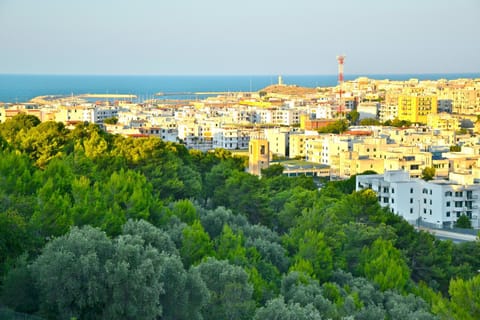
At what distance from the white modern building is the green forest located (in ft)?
8.39

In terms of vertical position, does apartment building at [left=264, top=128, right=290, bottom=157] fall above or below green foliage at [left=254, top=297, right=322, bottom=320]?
below

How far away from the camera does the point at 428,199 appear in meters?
17.9

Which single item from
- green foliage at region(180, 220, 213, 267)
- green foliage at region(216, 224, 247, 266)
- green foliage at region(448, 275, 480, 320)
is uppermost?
green foliage at region(180, 220, 213, 267)

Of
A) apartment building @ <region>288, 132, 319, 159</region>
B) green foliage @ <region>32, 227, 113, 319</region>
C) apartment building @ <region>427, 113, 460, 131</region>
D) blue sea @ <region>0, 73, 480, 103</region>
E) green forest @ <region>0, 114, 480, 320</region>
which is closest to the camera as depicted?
green foliage @ <region>32, 227, 113, 319</region>

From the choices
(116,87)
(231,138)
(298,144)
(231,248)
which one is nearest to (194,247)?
(231,248)

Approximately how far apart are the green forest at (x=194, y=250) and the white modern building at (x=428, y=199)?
2.56 meters

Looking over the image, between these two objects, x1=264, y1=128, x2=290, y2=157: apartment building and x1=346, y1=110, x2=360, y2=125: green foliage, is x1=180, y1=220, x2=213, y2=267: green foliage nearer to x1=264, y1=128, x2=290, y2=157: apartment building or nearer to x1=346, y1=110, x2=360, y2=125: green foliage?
x1=264, y1=128, x2=290, y2=157: apartment building

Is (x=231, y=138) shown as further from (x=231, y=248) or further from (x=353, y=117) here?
(x=231, y=248)

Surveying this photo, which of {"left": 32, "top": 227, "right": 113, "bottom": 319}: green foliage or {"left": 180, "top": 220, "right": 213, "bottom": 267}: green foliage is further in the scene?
{"left": 180, "top": 220, "right": 213, "bottom": 267}: green foliage

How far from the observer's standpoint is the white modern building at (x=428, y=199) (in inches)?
698

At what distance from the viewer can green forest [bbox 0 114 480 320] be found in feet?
22.2

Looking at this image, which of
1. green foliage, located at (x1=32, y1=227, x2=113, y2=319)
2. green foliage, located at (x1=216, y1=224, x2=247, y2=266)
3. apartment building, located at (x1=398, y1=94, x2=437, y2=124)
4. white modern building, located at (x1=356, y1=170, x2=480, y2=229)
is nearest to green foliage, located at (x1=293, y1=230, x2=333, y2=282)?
green foliage, located at (x1=216, y1=224, x2=247, y2=266)

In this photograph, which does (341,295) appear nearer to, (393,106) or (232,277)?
(232,277)

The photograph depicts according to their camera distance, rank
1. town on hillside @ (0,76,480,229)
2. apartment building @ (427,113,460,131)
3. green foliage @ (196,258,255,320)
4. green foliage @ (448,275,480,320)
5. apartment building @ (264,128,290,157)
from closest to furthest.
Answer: green foliage @ (196,258,255,320)
green foliage @ (448,275,480,320)
town on hillside @ (0,76,480,229)
apartment building @ (264,128,290,157)
apartment building @ (427,113,460,131)
